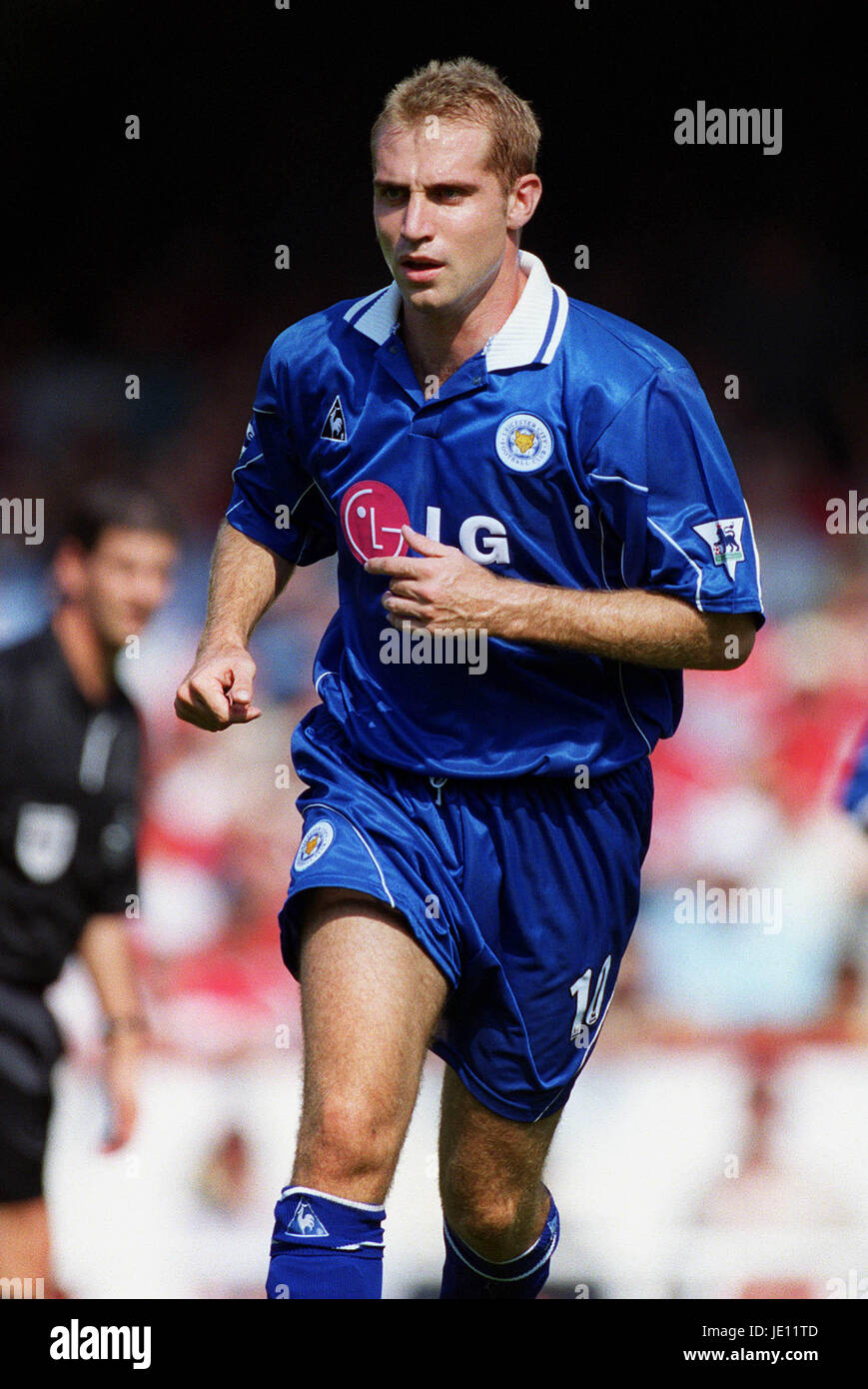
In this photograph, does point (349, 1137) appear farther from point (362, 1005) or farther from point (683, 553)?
point (683, 553)

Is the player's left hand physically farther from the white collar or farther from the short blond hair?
the short blond hair

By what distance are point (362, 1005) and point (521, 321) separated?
1178 millimetres

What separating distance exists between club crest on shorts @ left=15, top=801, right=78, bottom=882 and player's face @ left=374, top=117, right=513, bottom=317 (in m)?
2.31

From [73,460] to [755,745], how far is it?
6.96 ft

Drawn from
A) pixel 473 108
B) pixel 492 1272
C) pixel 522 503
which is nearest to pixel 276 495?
pixel 522 503

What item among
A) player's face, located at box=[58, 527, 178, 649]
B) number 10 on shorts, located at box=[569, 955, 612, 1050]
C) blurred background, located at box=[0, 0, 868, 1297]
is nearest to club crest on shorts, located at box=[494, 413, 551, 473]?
number 10 on shorts, located at box=[569, 955, 612, 1050]

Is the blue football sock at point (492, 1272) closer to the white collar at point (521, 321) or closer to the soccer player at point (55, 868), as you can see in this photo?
the soccer player at point (55, 868)

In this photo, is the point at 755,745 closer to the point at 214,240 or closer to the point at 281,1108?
the point at 281,1108

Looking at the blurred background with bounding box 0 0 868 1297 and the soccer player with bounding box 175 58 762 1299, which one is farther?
the blurred background with bounding box 0 0 868 1297

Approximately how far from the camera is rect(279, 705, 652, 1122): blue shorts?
306 cm

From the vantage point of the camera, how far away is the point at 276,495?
350 centimetres

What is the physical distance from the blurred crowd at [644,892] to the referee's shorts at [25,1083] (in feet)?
0.17

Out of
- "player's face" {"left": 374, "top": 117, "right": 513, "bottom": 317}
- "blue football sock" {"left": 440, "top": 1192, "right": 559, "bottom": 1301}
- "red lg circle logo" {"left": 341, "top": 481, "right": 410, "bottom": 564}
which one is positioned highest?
"player's face" {"left": 374, "top": 117, "right": 513, "bottom": 317}

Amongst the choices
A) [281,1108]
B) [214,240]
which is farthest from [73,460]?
[281,1108]
